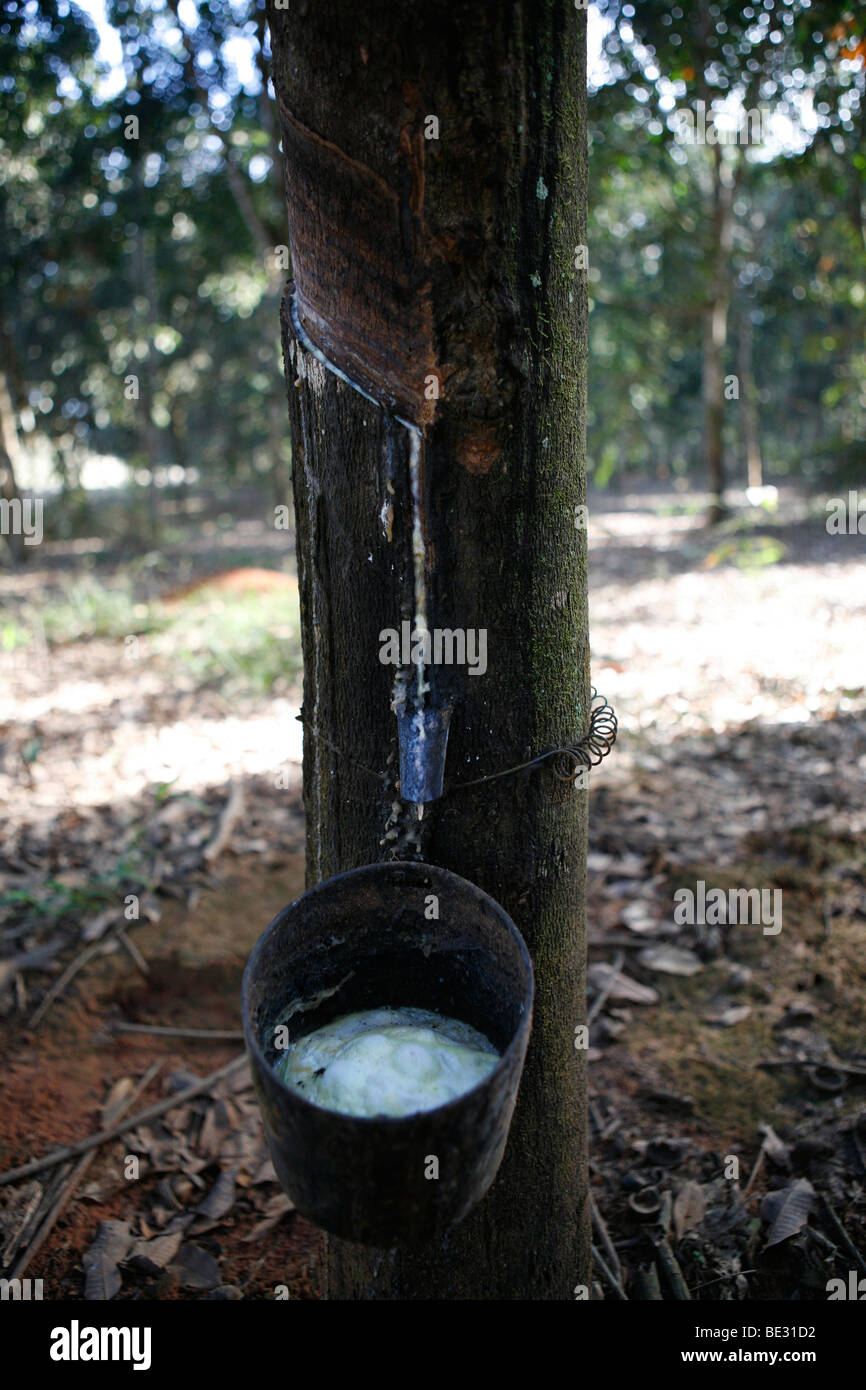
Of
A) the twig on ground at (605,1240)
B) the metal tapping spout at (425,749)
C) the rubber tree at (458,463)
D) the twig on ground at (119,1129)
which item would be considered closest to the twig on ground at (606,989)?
the twig on ground at (605,1240)

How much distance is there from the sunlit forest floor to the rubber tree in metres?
0.76

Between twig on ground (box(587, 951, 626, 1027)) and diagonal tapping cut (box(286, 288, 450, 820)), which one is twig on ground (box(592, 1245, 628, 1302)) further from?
diagonal tapping cut (box(286, 288, 450, 820))

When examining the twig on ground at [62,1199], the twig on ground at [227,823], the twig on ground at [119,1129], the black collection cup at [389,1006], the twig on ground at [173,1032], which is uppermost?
the black collection cup at [389,1006]

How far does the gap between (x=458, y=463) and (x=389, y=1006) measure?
99 centimetres

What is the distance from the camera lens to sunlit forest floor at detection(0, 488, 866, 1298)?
7.79ft

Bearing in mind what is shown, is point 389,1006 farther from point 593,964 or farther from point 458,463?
point 593,964

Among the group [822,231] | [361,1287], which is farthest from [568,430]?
[822,231]

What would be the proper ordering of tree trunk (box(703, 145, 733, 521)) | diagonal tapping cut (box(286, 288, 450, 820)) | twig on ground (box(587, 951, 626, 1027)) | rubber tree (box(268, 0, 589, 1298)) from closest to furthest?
rubber tree (box(268, 0, 589, 1298))
diagonal tapping cut (box(286, 288, 450, 820))
twig on ground (box(587, 951, 626, 1027))
tree trunk (box(703, 145, 733, 521))

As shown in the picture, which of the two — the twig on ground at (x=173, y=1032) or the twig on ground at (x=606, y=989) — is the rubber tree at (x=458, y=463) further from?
the twig on ground at (x=173, y=1032)

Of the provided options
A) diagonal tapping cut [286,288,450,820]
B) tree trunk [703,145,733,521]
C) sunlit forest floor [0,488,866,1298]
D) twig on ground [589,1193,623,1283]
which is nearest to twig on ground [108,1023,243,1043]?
sunlit forest floor [0,488,866,1298]

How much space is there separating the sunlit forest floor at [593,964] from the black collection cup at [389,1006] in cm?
100

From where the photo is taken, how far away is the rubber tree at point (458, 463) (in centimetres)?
143
